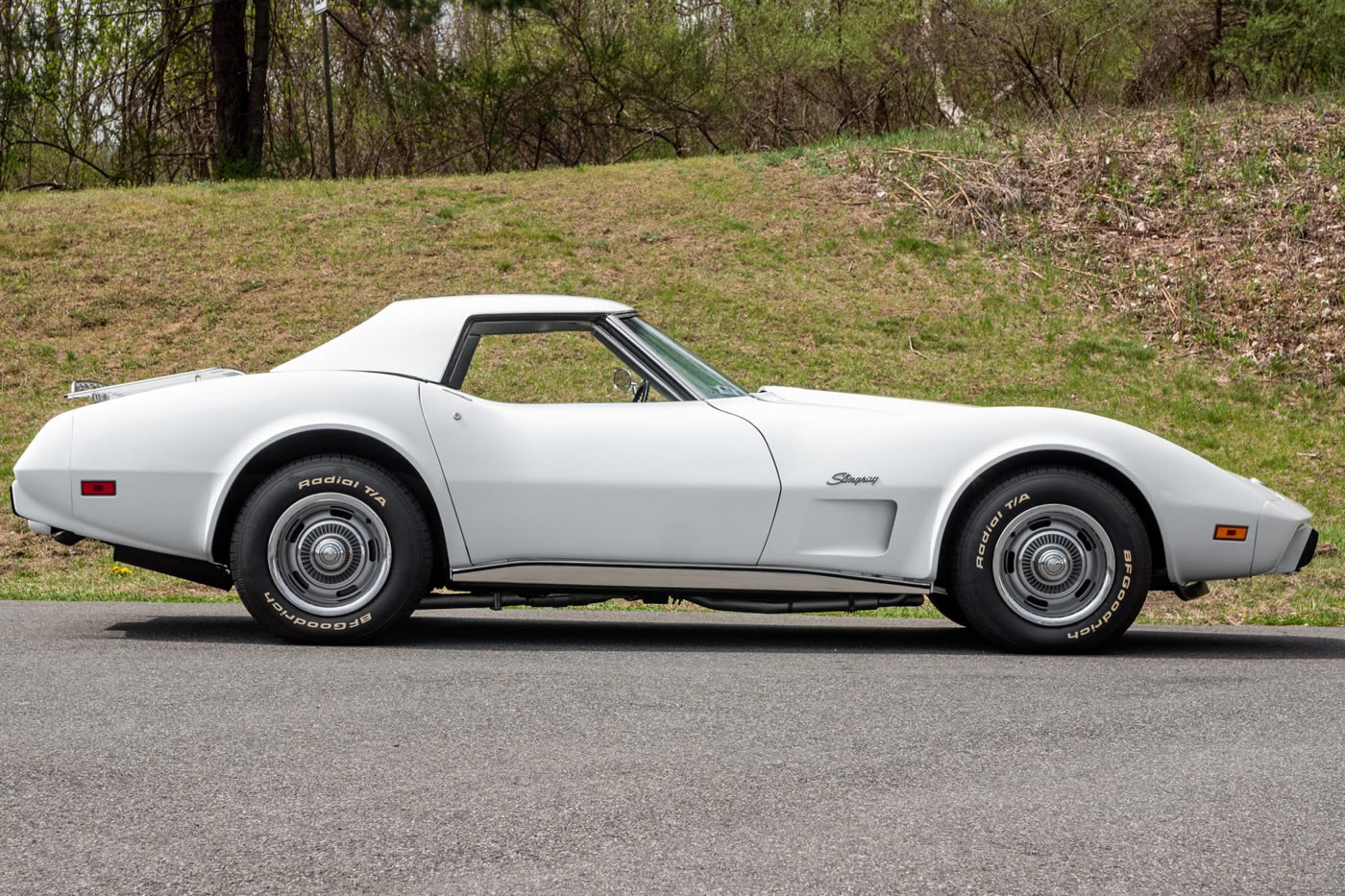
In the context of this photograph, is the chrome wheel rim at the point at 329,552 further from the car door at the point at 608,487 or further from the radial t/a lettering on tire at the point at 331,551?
the car door at the point at 608,487

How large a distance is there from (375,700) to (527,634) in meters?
1.63

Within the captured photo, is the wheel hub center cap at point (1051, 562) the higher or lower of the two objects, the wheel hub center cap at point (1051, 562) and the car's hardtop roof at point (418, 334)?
the lower

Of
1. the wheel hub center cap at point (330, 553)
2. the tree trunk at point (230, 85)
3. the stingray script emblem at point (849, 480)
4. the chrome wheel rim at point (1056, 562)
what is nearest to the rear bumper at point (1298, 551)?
the chrome wheel rim at point (1056, 562)

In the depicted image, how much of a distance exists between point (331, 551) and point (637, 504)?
3.91 feet

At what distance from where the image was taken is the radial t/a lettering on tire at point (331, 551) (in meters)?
5.39

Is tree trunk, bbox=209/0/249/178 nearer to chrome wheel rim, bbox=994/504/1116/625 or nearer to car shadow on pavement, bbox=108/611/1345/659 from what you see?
car shadow on pavement, bbox=108/611/1345/659

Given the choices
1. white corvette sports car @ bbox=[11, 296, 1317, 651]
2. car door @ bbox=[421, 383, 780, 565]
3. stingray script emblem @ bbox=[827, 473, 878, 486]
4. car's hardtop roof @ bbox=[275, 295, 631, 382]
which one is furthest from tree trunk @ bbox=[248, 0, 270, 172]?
stingray script emblem @ bbox=[827, 473, 878, 486]

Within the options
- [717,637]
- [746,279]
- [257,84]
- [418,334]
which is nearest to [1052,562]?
[717,637]

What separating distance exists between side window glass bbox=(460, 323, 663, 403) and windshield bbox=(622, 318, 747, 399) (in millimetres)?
131

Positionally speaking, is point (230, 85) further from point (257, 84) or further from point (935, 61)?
point (935, 61)

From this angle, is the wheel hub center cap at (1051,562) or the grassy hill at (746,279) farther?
the grassy hill at (746,279)

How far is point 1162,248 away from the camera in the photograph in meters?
16.2

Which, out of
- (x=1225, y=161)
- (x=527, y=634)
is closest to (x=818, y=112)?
(x=1225, y=161)

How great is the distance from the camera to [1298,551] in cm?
547
